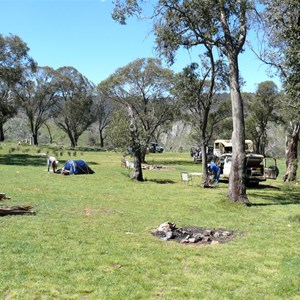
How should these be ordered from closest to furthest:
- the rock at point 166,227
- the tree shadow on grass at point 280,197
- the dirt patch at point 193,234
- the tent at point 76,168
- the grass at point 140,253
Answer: the grass at point 140,253 < the dirt patch at point 193,234 < the rock at point 166,227 < the tree shadow on grass at point 280,197 < the tent at point 76,168

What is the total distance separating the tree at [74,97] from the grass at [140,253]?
176 ft

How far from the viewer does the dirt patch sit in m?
9.70

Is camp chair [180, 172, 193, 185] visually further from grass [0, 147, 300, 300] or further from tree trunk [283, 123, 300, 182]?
grass [0, 147, 300, 300]

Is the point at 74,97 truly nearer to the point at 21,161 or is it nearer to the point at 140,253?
the point at 21,161

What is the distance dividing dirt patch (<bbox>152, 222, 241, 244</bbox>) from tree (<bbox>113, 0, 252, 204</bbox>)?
5.29 m

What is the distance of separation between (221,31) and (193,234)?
9.71 metres

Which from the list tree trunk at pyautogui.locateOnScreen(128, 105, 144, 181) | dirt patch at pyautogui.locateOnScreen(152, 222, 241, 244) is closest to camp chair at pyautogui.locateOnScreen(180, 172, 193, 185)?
tree trunk at pyautogui.locateOnScreen(128, 105, 144, 181)

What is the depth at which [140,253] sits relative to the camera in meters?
8.39

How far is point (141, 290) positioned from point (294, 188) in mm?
18519

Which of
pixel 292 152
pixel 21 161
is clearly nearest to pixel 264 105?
pixel 292 152

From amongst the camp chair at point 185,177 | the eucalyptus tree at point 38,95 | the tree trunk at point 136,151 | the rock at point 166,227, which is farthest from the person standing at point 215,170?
the eucalyptus tree at point 38,95

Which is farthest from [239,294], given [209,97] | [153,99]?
[153,99]

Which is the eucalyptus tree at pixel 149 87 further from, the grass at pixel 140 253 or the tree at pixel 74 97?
the grass at pixel 140 253

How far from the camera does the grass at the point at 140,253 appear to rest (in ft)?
21.0
